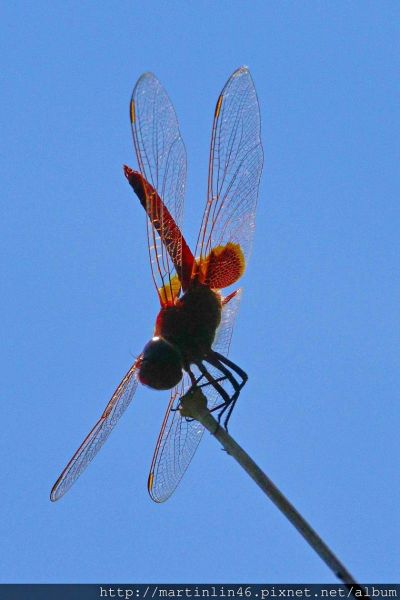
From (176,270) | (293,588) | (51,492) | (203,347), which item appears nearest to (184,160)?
(176,270)

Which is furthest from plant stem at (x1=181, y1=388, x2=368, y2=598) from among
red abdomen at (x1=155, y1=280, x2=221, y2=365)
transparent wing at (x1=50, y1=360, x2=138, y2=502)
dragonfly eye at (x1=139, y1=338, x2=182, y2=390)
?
transparent wing at (x1=50, y1=360, x2=138, y2=502)

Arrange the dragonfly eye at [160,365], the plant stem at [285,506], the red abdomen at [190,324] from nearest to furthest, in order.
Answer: the plant stem at [285,506] < the dragonfly eye at [160,365] < the red abdomen at [190,324]

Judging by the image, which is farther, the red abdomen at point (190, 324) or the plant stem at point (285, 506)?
the red abdomen at point (190, 324)

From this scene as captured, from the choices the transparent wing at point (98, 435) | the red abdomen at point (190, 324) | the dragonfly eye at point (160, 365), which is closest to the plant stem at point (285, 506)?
the dragonfly eye at point (160, 365)

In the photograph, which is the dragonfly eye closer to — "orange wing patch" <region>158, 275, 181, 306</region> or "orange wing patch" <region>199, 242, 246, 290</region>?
"orange wing patch" <region>158, 275, 181, 306</region>

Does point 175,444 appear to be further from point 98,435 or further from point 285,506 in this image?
point 285,506

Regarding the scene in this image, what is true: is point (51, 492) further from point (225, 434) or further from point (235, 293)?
point (235, 293)

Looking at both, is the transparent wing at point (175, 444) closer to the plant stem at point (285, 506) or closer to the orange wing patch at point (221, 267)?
the orange wing patch at point (221, 267)
